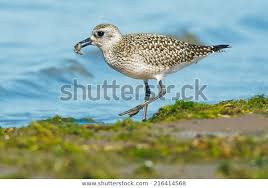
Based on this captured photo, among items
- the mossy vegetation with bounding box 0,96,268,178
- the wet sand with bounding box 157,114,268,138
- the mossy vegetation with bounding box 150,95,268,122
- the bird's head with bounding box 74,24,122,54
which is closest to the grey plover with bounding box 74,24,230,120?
the bird's head with bounding box 74,24,122,54

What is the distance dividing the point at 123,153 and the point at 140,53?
4.65m

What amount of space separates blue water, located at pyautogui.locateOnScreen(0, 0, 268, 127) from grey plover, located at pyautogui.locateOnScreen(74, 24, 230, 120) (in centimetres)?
169

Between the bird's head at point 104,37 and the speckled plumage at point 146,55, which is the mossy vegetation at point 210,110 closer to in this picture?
the speckled plumage at point 146,55

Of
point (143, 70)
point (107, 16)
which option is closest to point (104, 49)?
point (143, 70)

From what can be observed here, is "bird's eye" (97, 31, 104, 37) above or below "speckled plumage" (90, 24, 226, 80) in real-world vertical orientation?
above

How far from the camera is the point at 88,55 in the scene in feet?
65.3

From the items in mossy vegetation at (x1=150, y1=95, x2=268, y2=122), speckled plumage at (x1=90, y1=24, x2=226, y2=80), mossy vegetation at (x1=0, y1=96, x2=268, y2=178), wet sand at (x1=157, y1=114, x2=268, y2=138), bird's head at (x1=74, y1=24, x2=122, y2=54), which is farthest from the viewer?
bird's head at (x1=74, y1=24, x2=122, y2=54)

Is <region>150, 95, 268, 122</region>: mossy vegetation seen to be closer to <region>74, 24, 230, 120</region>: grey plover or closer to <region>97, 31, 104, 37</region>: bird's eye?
<region>74, 24, 230, 120</region>: grey plover

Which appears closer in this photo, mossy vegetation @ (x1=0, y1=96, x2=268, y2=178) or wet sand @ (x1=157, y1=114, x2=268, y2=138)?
mossy vegetation @ (x1=0, y1=96, x2=268, y2=178)

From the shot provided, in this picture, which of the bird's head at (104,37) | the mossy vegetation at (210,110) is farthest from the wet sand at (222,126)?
the bird's head at (104,37)

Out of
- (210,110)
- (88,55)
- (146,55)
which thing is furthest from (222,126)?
(88,55)

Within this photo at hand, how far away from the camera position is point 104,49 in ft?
42.8

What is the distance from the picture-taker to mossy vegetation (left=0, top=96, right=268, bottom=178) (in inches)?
304

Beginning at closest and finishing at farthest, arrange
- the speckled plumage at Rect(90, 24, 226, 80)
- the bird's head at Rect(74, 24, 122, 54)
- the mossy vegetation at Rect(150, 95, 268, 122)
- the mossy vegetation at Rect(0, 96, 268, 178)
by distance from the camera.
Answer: the mossy vegetation at Rect(0, 96, 268, 178), the mossy vegetation at Rect(150, 95, 268, 122), the speckled plumage at Rect(90, 24, 226, 80), the bird's head at Rect(74, 24, 122, 54)
